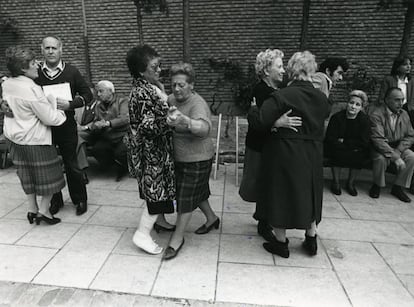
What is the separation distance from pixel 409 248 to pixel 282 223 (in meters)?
1.42

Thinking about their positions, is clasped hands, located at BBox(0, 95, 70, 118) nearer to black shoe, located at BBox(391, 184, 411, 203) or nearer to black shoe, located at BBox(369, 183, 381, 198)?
black shoe, located at BBox(369, 183, 381, 198)

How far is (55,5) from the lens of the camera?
26.0ft

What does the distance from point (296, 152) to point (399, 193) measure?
8.41ft

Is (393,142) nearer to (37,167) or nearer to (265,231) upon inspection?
(265,231)

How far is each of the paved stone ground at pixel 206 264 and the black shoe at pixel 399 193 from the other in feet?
→ 1.21

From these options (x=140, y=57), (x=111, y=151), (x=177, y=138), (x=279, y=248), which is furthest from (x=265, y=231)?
(x=111, y=151)

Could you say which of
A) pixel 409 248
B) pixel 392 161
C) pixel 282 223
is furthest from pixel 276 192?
pixel 392 161

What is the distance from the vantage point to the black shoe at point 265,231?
3008 mm

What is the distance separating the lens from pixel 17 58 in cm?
270

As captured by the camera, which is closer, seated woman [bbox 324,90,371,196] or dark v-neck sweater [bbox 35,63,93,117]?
dark v-neck sweater [bbox 35,63,93,117]

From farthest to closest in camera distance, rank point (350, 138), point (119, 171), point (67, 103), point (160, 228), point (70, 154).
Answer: point (119, 171) → point (350, 138) → point (70, 154) → point (160, 228) → point (67, 103)

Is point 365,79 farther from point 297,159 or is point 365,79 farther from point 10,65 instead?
point 10,65

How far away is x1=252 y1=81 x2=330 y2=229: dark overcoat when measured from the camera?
2.38 m

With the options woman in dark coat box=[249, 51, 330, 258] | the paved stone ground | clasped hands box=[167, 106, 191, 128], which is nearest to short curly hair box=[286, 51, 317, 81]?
woman in dark coat box=[249, 51, 330, 258]
